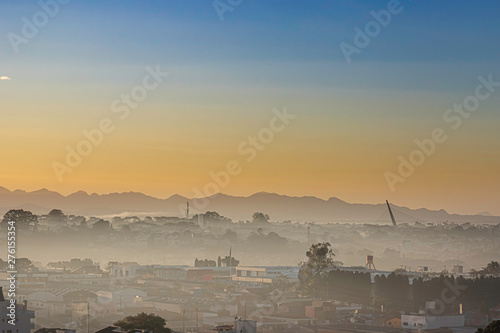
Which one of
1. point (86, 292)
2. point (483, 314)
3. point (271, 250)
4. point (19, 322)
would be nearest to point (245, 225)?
point (271, 250)

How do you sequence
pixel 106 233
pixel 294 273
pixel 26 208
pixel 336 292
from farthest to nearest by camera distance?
pixel 26 208, pixel 106 233, pixel 294 273, pixel 336 292

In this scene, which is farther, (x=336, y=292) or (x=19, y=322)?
(x=336, y=292)

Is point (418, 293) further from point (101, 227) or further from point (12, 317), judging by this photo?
point (101, 227)

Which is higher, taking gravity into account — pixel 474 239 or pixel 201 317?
pixel 474 239

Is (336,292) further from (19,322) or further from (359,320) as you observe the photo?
(19,322)

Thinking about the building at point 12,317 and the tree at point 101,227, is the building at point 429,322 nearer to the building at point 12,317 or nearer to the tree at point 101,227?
the building at point 12,317

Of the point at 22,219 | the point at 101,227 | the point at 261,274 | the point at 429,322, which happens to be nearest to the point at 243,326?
the point at 429,322
